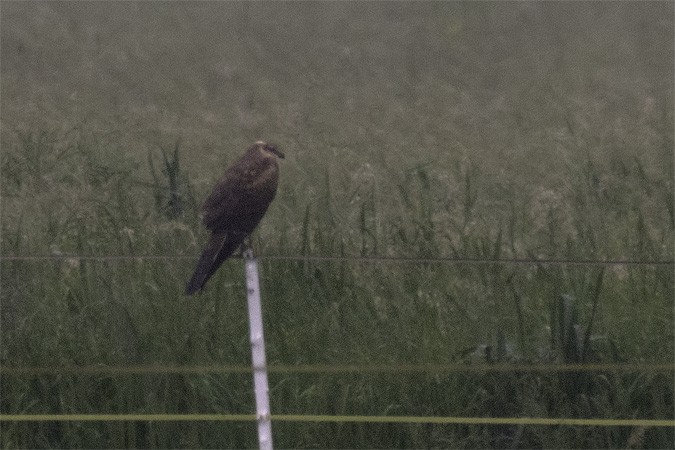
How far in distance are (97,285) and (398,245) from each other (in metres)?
1.31

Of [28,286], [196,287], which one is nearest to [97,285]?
[28,286]

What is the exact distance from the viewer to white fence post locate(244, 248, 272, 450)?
4.90 meters

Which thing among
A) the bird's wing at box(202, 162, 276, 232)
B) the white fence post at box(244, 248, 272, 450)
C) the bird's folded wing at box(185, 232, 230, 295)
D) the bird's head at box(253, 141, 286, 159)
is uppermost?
the bird's head at box(253, 141, 286, 159)

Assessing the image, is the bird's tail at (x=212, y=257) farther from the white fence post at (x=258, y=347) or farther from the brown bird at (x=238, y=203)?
the white fence post at (x=258, y=347)

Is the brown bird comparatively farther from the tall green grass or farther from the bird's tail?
the tall green grass

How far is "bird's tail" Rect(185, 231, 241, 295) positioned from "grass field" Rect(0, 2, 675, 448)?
41 cm

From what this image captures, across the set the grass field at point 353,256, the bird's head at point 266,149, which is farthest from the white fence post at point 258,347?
the bird's head at point 266,149

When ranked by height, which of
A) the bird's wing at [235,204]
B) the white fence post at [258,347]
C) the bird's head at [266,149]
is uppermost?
the bird's head at [266,149]

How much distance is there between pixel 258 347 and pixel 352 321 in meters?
1.46

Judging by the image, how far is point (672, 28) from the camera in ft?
44.8

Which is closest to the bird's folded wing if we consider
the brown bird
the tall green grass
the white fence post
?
the brown bird

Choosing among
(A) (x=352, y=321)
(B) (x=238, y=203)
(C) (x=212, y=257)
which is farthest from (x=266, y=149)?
(A) (x=352, y=321)

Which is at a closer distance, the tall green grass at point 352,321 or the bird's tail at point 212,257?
the bird's tail at point 212,257

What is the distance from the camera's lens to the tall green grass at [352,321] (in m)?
5.92
